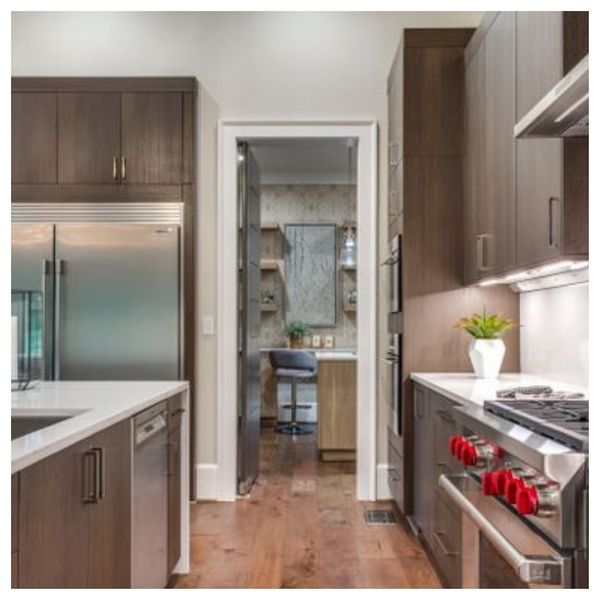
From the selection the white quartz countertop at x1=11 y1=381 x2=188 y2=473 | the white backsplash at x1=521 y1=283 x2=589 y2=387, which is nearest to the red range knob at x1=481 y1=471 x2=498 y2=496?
the white quartz countertop at x1=11 y1=381 x2=188 y2=473

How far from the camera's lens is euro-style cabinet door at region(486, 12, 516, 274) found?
8.85 feet

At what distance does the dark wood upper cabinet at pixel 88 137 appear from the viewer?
163 inches

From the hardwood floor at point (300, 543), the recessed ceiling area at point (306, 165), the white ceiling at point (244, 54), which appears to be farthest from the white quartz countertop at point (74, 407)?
the recessed ceiling area at point (306, 165)

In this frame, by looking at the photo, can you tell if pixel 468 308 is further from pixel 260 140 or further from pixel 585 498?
pixel 585 498

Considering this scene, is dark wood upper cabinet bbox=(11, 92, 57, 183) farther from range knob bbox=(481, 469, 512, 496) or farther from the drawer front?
range knob bbox=(481, 469, 512, 496)

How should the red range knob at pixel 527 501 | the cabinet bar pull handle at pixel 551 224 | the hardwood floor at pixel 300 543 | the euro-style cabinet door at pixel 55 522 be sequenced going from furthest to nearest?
1. the hardwood floor at pixel 300 543
2. the cabinet bar pull handle at pixel 551 224
3. the red range knob at pixel 527 501
4. the euro-style cabinet door at pixel 55 522

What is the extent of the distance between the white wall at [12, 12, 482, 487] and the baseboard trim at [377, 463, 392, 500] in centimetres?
160

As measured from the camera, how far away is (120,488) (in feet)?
6.33

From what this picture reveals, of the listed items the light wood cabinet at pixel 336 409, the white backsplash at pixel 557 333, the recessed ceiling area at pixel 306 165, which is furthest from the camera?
the recessed ceiling area at pixel 306 165

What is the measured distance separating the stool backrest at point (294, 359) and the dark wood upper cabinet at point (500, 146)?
371cm

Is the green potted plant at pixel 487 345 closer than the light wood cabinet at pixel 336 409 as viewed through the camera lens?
Yes

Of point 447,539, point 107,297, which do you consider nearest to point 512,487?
point 447,539

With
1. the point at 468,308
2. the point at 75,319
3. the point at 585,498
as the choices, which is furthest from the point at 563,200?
the point at 75,319

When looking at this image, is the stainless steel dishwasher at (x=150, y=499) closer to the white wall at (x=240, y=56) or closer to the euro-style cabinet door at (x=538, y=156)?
the euro-style cabinet door at (x=538, y=156)
